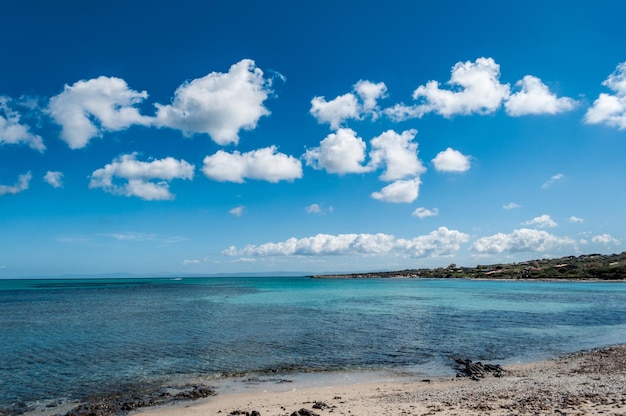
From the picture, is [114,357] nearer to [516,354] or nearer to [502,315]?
[516,354]

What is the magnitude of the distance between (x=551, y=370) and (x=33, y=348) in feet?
125

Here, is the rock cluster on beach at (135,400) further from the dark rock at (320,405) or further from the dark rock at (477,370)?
the dark rock at (477,370)

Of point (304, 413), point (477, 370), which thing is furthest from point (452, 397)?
point (304, 413)

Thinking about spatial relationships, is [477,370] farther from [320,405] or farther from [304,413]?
[304,413]

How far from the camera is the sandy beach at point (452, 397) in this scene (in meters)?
15.3

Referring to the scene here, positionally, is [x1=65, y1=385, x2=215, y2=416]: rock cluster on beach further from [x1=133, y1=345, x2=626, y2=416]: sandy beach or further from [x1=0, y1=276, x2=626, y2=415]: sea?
[x1=0, y1=276, x2=626, y2=415]: sea

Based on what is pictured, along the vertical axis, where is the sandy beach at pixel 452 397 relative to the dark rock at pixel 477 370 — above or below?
above

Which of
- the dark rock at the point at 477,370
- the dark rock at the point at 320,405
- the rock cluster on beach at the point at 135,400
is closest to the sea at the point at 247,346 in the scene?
the dark rock at the point at 477,370

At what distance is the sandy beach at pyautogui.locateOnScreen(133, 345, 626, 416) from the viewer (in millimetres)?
15328

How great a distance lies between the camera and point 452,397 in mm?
17531

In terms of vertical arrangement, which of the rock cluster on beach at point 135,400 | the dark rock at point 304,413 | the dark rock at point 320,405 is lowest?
the rock cluster on beach at point 135,400

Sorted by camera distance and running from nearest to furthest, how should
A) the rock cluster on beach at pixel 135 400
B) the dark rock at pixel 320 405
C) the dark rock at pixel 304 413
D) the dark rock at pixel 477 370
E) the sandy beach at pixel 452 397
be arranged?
the sandy beach at pixel 452 397
the dark rock at pixel 304 413
the dark rock at pixel 320 405
the rock cluster on beach at pixel 135 400
the dark rock at pixel 477 370

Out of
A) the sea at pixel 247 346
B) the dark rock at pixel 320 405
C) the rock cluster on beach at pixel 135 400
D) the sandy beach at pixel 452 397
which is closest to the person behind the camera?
the sandy beach at pixel 452 397

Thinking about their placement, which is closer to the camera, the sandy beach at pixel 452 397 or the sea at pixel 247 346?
the sandy beach at pixel 452 397
